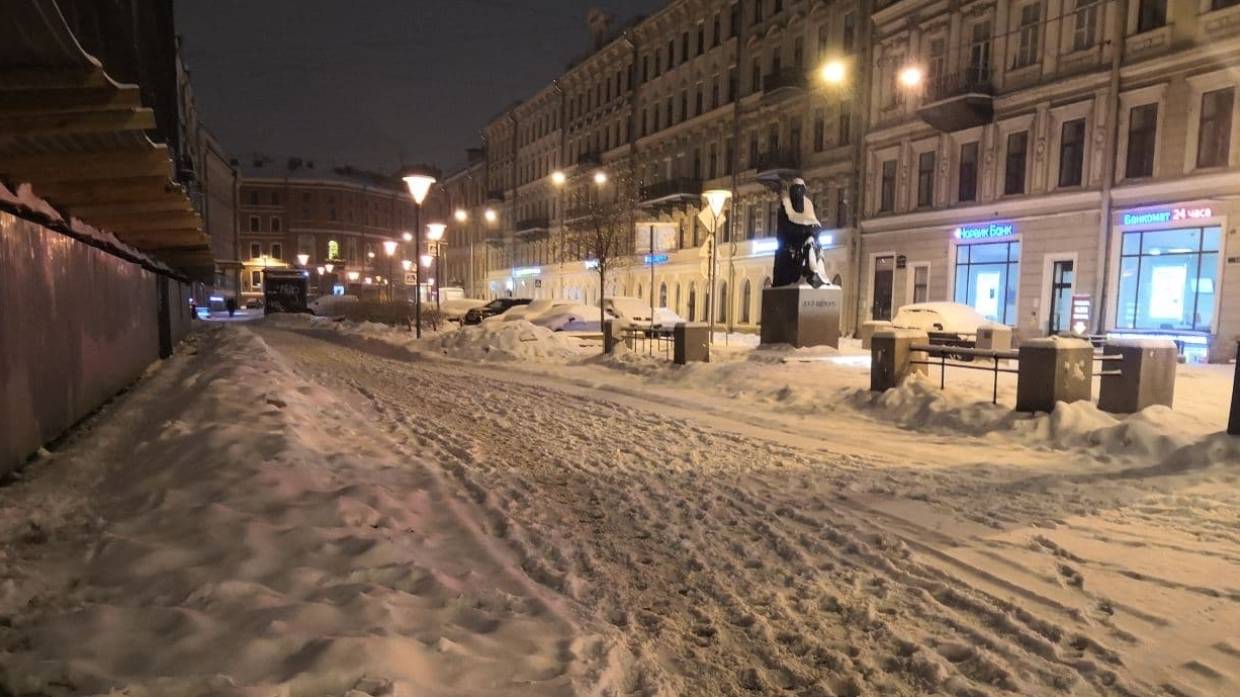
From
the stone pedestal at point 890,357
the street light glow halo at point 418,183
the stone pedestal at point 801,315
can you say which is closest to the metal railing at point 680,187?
the street light glow halo at point 418,183

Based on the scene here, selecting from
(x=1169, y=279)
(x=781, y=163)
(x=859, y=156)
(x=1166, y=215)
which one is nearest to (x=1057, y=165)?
(x=1166, y=215)

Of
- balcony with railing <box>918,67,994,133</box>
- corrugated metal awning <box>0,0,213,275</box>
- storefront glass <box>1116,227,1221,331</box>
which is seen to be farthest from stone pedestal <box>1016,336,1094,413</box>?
balcony with railing <box>918,67,994,133</box>

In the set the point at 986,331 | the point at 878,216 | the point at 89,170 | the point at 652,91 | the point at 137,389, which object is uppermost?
the point at 652,91

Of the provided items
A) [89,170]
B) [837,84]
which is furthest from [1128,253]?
[89,170]

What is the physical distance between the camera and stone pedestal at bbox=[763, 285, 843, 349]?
58.6ft

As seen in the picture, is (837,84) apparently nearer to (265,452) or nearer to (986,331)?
(986,331)

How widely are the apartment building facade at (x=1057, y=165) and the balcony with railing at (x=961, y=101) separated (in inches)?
2.4

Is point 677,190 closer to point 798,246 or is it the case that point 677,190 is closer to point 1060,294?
point 1060,294

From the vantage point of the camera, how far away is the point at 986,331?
17781 mm

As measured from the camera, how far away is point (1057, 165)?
2394 cm

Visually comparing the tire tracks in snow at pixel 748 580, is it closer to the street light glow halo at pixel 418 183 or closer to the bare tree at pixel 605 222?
the street light glow halo at pixel 418 183

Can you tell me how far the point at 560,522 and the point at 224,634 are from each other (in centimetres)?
262

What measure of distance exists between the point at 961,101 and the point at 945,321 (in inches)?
404

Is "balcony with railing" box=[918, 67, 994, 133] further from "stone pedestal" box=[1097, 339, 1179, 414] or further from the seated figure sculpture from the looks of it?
"stone pedestal" box=[1097, 339, 1179, 414]
